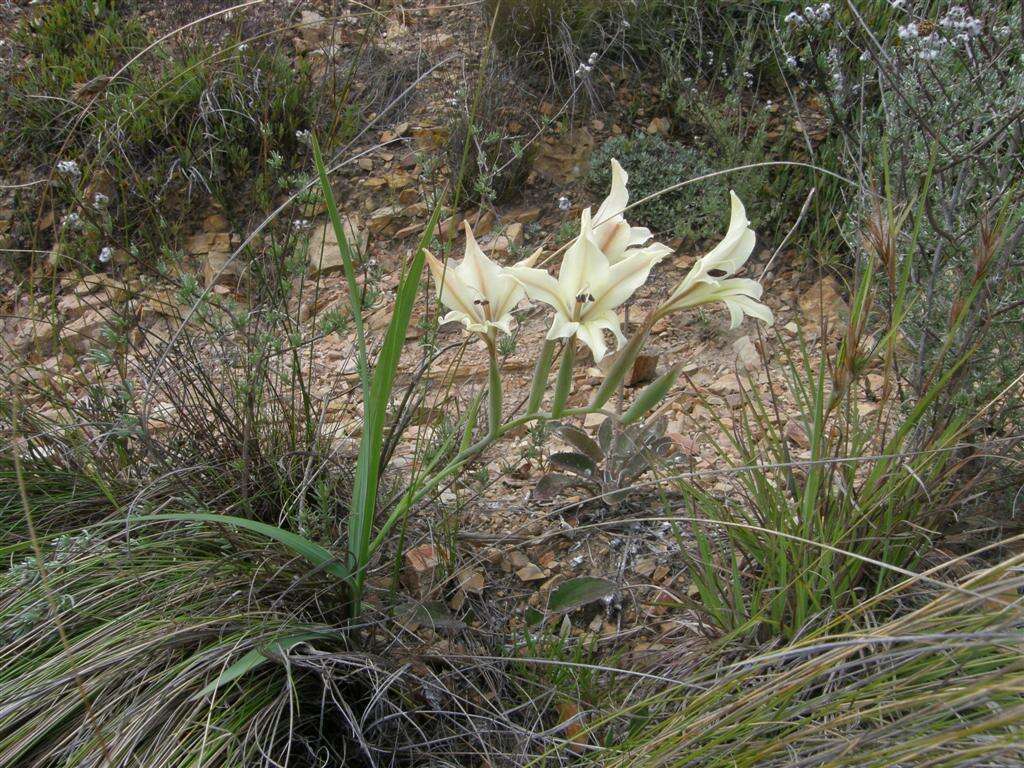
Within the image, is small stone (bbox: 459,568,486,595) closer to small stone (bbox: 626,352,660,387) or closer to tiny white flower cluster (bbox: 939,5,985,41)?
small stone (bbox: 626,352,660,387)

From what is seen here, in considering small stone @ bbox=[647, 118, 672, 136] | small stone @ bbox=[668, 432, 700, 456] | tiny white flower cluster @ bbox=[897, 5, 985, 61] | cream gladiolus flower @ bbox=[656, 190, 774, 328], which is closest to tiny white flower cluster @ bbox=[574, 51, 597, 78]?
small stone @ bbox=[647, 118, 672, 136]

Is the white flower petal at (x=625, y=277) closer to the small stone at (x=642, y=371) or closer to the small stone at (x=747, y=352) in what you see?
the small stone at (x=642, y=371)

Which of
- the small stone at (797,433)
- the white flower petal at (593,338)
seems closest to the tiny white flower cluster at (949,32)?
the small stone at (797,433)

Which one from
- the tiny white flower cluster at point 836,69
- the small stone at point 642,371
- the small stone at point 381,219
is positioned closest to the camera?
the tiny white flower cluster at point 836,69

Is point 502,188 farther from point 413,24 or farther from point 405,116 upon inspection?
point 413,24

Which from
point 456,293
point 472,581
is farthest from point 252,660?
point 456,293

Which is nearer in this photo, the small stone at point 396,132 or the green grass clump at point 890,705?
the green grass clump at point 890,705

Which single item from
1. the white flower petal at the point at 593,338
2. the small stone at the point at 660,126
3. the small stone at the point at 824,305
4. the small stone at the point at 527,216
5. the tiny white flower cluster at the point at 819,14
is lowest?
the small stone at the point at 824,305
